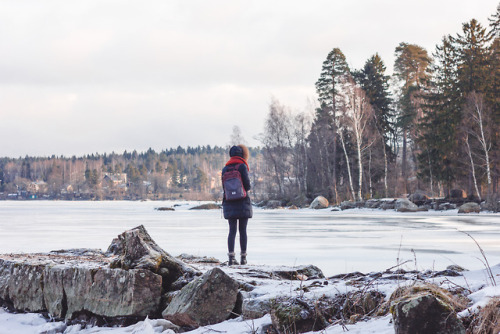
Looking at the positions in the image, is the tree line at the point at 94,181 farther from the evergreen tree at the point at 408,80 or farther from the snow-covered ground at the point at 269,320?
the snow-covered ground at the point at 269,320

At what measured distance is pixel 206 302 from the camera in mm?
4324

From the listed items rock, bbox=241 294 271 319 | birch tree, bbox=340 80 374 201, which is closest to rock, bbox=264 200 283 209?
birch tree, bbox=340 80 374 201

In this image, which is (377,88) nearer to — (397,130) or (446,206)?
(397,130)

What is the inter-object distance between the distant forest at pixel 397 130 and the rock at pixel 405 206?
3678mm

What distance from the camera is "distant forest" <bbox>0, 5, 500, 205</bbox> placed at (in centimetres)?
3256

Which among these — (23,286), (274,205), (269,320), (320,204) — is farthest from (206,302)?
(274,205)

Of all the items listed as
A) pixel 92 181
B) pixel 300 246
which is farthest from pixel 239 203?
pixel 92 181

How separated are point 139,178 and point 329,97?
349ft

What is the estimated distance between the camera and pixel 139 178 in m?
146

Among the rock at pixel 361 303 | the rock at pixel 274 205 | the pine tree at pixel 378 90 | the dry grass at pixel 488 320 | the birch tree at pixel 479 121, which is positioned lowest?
the rock at pixel 274 205

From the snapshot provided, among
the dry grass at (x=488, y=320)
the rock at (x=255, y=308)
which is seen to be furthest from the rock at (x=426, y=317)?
the rock at (x=255, y=308)

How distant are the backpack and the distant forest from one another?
23367 mm

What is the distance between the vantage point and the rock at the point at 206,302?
430cm

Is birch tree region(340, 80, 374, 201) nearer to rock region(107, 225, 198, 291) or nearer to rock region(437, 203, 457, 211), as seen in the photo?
rock region(437, 203, 457, 211)
